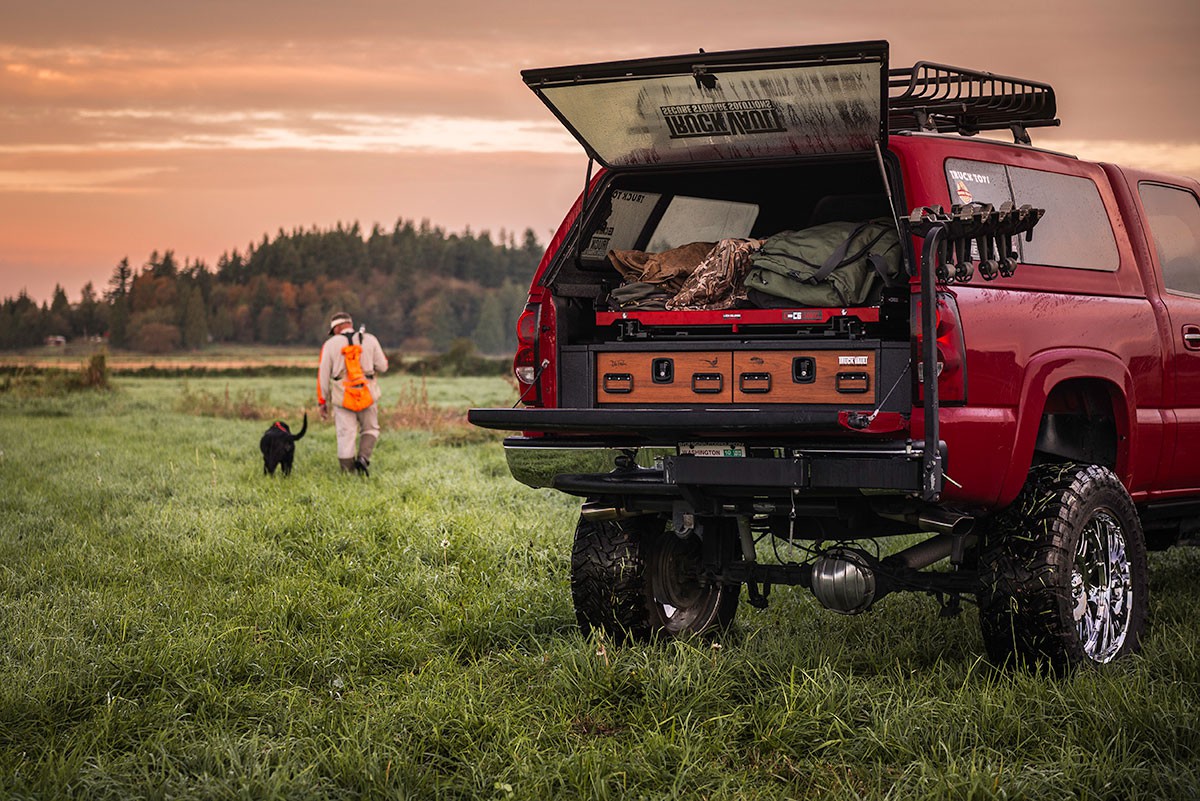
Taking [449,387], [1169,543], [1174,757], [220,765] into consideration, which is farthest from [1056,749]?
[449,387]

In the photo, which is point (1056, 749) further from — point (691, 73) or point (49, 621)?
point (49, 621)

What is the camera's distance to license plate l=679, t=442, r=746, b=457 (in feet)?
17.8

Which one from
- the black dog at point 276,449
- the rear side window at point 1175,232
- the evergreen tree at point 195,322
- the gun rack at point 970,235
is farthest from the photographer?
the evergreen tree at point 195,322

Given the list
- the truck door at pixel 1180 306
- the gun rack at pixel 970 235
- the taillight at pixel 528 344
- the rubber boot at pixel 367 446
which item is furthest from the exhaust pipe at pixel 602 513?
the rubber boot at pixel 367 446

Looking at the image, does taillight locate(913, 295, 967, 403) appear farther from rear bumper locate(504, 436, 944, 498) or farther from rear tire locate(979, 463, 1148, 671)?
rear tire locate(979, 463, 1148, 671)

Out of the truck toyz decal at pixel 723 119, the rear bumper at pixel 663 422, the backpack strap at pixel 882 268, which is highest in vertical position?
the truck toyz decal at pixel 723 119

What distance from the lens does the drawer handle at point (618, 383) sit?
5.90 m

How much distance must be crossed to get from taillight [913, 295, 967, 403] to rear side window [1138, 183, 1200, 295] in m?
2.08

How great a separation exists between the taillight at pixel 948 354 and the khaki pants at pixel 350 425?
9324mm

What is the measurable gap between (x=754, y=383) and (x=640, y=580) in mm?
1163

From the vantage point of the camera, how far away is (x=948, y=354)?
16.7 ft

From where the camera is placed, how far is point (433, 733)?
15.5ft

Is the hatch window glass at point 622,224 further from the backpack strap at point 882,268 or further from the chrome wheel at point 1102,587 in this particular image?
the chrome wheel at point 1102,587

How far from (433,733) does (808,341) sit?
6.99ft
